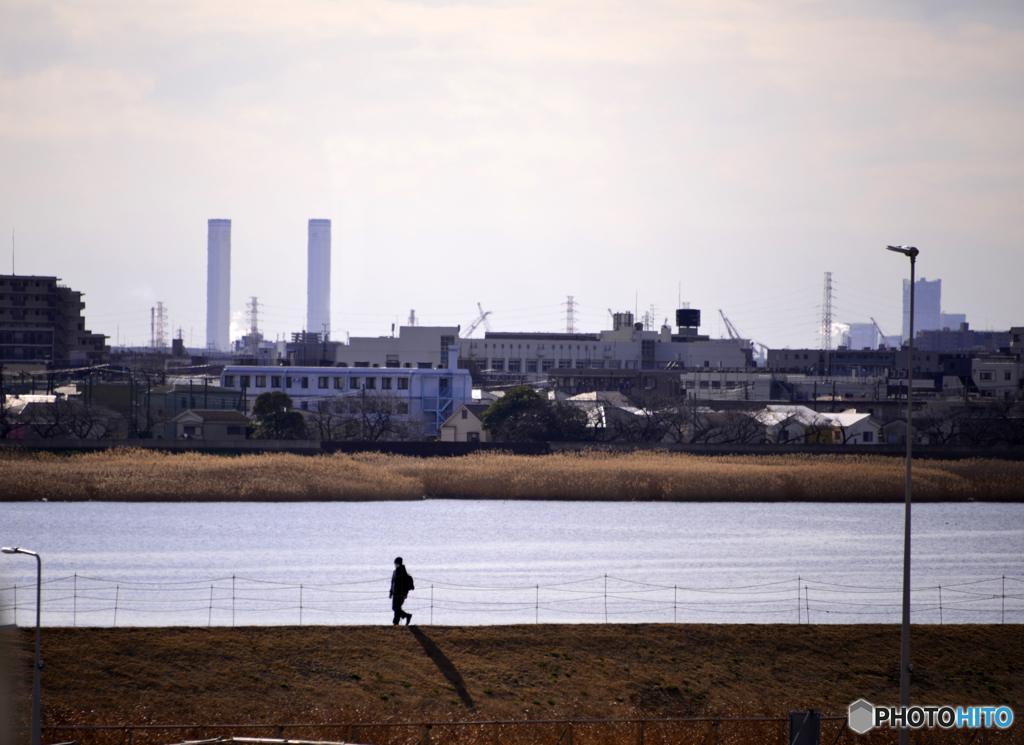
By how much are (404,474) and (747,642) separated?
2566cm

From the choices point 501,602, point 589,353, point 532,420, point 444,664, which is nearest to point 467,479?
point 532,420

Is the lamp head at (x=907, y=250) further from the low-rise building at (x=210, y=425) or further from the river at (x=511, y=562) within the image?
the low-rise building at (x=210, y=425)

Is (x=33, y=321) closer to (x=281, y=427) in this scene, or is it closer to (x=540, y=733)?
(x=281, y=427)

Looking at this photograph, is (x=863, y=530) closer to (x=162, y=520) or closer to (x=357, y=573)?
(x=357, y=573)

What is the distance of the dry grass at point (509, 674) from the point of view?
44.7 feet

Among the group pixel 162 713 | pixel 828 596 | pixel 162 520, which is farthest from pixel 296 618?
pixel 162 520

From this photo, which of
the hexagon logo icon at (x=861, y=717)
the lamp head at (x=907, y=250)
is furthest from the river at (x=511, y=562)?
the lamp head at (x=907, y=250)

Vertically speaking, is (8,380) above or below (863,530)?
above

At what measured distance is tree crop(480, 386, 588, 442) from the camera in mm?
50844

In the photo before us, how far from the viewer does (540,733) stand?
43.2 ft

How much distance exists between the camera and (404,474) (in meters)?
41.0

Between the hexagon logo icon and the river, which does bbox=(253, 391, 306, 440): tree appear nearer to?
the river

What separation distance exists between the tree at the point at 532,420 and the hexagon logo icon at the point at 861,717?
122 feet

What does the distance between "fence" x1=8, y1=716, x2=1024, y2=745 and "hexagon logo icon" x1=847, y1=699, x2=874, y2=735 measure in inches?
9.1
